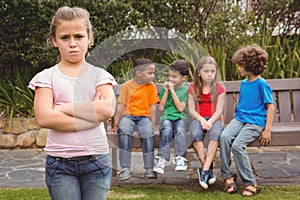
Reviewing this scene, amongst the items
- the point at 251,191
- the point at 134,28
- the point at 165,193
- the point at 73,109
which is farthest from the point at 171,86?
the point at 134,28

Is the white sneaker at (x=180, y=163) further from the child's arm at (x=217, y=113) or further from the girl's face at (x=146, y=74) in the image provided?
the girl's face at (x=146, y=74)

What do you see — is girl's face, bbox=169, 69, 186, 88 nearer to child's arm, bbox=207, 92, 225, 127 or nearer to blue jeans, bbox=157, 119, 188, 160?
blue jeans, bbox=157, 119, 188, 160

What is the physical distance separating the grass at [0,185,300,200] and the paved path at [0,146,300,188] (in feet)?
0.59

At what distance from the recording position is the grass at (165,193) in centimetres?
367

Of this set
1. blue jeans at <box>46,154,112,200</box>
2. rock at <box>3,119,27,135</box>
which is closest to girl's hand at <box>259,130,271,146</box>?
blue jeans at <box>46,154,112,200</box>

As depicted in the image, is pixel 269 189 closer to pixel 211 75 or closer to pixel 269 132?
pixel 269 132

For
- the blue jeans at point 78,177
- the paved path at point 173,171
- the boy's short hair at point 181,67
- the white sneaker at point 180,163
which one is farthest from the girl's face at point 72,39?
the paved path at point 173,171

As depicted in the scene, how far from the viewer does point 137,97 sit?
10.7 ft

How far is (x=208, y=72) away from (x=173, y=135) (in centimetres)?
59

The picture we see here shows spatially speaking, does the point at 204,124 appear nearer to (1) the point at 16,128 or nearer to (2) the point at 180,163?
(2) the point at 180,163

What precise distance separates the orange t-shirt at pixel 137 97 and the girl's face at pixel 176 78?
0.51ft

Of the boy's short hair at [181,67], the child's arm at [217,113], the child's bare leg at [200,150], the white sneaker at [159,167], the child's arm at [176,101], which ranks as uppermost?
the boy's short hair at [181,67]

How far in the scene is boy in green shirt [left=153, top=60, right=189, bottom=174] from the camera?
3354 millimetres

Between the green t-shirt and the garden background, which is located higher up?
the garden background
